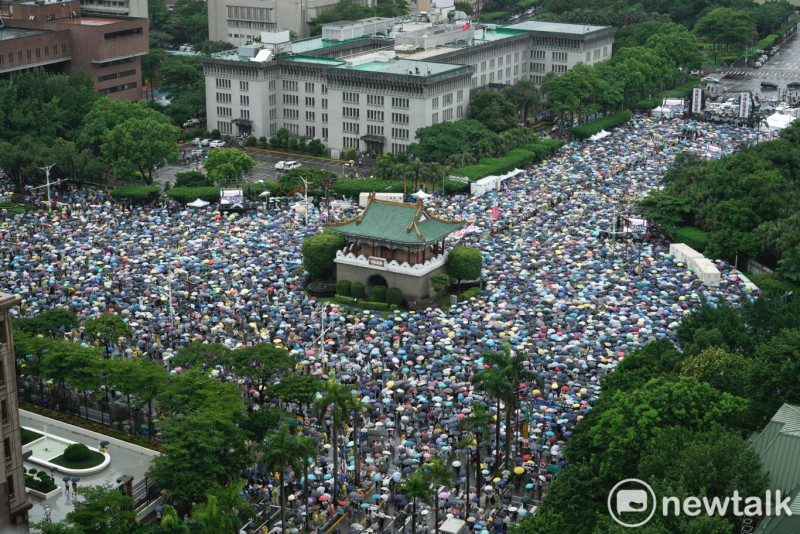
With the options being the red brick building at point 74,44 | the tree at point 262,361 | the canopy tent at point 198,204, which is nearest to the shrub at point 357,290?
the tree at point 262,361

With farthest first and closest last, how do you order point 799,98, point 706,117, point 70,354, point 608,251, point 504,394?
point 799,98 → point 706,117 → point 608,251 → point 70,354 → point 504,394

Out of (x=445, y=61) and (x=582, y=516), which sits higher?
(x=445, y=61)

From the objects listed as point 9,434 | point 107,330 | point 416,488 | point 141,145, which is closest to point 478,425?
point 416,488

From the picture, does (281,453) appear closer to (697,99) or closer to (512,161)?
(512,161)

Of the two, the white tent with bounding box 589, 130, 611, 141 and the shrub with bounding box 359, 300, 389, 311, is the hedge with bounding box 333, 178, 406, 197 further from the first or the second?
the white tent with bounding box 589, 130, 611, 141

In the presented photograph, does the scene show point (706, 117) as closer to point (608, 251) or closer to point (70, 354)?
point (608, 251)

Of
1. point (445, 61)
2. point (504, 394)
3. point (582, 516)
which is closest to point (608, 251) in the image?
point (504, 394)

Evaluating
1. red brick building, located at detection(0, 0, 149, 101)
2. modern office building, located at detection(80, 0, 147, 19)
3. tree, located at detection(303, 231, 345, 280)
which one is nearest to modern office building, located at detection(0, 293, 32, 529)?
tree, located at detection(303, 231, 345, 280)
